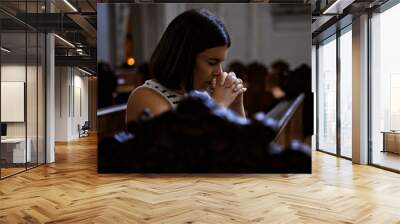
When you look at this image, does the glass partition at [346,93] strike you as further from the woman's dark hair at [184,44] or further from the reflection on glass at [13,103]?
the reflection on glass at [13,103]

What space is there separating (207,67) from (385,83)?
3559 mm

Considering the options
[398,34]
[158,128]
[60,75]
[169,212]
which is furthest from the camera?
[60,75]

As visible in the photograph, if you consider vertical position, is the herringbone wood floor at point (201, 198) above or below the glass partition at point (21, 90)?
below

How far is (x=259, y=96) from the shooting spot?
6.10 metres

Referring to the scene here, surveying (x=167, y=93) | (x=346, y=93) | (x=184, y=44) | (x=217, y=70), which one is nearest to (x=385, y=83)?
(x=346, y=93)

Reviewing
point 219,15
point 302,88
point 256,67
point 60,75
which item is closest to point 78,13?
point 219,15

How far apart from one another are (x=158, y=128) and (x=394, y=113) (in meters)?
4.11

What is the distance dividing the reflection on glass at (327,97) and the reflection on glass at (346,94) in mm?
455

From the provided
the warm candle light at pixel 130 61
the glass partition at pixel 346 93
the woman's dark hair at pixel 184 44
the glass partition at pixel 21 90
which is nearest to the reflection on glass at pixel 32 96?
the glass partition at pixel 21 90

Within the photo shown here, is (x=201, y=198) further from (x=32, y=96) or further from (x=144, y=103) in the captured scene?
(x=32, y=96)

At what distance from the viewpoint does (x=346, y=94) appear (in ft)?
28.8

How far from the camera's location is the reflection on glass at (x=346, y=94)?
850 centimetres

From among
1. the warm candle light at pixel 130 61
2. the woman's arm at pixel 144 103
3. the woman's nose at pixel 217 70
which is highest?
the warm candle light at pixel 130 61

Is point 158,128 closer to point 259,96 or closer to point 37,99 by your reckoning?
point 259,96
